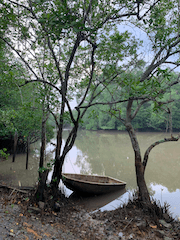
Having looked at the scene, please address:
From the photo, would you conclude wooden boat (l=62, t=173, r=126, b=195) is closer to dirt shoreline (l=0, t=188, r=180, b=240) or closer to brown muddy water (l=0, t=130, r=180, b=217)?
brown muddy water (l=0, t=130, r=180, b=217)

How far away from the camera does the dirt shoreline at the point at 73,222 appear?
3.72 metres

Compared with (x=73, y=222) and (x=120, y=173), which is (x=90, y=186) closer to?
(x=73, y=222)

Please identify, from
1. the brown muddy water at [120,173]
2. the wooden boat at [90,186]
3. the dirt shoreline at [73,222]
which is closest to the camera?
the dirt shoreline at [73,222]

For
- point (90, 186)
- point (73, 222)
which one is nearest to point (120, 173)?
point (90, 186)

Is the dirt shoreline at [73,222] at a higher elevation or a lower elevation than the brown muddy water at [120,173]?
higher

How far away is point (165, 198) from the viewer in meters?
7.23

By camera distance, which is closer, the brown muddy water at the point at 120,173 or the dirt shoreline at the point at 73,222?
the dirt shoreline at the point at 73,222

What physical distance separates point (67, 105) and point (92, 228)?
10.7ft

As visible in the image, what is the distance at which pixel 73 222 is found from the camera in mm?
4812

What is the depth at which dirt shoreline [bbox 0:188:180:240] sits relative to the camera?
372cm

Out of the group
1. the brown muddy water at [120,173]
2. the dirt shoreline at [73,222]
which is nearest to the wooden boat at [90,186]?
the brown muddy water at [120,173]

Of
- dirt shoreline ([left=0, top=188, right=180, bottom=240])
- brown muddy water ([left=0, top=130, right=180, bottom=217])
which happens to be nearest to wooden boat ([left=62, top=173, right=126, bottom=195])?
brown muddy water ([left=0, top=130, right=180, bottom=217])

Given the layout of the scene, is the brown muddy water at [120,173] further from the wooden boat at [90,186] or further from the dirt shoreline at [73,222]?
the dirt shoreline at [73,222]

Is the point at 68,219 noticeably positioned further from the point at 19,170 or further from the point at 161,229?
the point at 19,170
